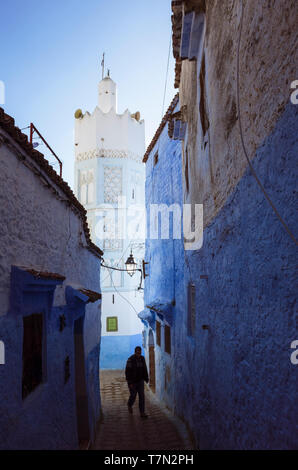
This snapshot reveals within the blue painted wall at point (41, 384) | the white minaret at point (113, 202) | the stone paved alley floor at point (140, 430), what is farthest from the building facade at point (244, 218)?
the white minaret at point (113, 202)

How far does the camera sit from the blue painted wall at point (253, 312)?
7.38 feet

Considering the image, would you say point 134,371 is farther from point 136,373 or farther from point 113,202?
point 113,202

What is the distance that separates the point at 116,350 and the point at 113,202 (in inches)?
307

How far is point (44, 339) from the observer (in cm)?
482

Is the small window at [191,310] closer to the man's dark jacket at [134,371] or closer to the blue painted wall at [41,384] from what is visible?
the man's dark jacket at [134,371]

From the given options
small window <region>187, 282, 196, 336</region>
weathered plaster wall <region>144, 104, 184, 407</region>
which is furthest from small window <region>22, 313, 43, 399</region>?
weathered plaster wall <region>144, 104, 184, 407</region>

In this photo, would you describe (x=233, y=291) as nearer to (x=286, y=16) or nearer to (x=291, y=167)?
(x=291, y=167)

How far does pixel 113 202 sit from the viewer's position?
1919cm

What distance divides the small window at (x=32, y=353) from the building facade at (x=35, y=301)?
0.03 feet

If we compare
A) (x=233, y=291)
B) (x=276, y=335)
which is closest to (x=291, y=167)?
(x=276, y=335)

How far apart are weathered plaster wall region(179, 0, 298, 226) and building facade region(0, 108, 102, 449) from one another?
2173mm

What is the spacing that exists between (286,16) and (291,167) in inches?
35.2

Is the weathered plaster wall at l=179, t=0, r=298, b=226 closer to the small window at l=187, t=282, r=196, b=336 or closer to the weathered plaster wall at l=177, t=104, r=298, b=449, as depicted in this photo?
the weathered plaster wall at l=177, t=104, r=298, b=449

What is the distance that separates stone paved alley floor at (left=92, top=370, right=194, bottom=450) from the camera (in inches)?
258
